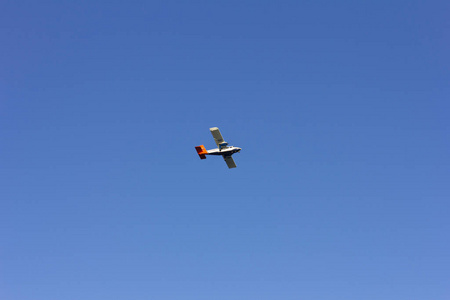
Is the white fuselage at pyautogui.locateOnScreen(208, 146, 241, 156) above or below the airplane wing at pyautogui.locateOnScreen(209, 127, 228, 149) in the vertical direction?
below

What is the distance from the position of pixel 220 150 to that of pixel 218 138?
4.37 metres

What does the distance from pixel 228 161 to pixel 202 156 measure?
28.4ft

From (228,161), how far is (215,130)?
1184 centimetres

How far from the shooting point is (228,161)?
6890 inches

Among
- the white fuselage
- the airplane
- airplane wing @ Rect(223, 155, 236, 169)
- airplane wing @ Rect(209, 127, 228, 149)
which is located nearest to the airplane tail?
the airplane

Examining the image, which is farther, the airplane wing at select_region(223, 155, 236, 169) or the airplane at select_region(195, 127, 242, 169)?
the airplane wing at select_region(223, 155, 236, 169)

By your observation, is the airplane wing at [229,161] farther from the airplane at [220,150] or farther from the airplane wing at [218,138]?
the airplane wing at [218,138]

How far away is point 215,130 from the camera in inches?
6678

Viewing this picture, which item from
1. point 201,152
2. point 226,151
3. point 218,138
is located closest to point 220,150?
point 226,151

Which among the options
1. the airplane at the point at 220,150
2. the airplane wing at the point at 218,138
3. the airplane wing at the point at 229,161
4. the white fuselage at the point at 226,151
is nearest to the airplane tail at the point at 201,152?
the airplane at the point at 220,150

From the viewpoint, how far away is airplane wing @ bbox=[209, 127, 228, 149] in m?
170

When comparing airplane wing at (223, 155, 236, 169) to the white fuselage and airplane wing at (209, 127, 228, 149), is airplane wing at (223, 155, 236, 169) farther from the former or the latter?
airplane wing at (209, 127, 228, 149)

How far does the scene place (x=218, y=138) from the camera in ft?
562

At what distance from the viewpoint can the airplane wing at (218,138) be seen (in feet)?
557
